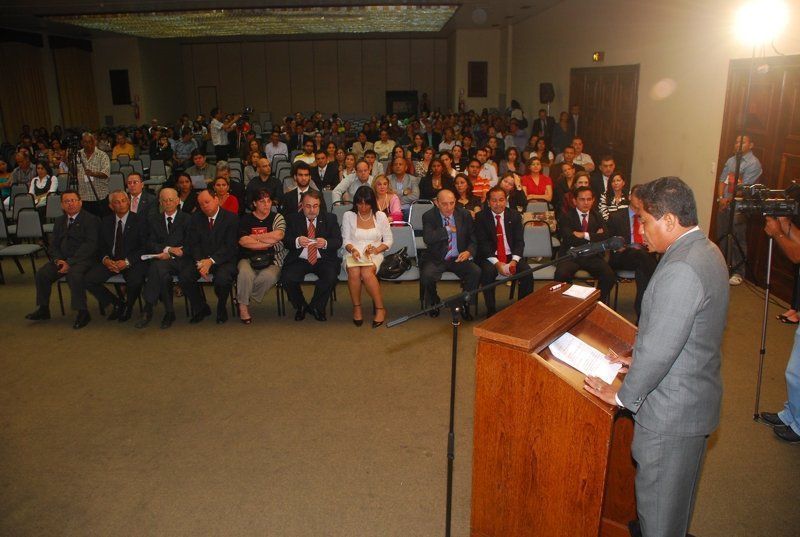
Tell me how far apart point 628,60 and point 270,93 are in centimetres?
1679

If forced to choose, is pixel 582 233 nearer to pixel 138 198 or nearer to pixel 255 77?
pixel 138 198

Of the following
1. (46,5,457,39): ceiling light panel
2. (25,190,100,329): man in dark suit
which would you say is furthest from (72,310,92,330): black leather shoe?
(46,5,457,39): ceiling light panel

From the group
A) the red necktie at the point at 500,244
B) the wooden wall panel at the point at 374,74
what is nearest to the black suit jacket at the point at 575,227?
the red necktie at the point at 500,244

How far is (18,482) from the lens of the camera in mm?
3299

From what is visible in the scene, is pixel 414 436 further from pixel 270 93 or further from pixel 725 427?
pixel 270 93

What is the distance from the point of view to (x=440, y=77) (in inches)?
904

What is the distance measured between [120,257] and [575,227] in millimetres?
4337

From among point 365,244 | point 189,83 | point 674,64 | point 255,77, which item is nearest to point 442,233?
point 365,244

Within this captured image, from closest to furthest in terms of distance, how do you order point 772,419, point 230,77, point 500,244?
point 772,419, point 500,244, point 230,77

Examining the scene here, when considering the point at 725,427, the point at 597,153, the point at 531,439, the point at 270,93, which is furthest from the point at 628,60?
the point at 270,93

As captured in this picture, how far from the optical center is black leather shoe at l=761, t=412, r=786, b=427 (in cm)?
366

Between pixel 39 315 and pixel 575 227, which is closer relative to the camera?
pixel 39 315

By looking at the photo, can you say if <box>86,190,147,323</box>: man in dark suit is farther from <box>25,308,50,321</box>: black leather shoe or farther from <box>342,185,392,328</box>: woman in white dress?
<box>342,185,392,328</box>: woman in white dress

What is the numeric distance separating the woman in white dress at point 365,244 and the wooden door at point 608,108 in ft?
17.3
